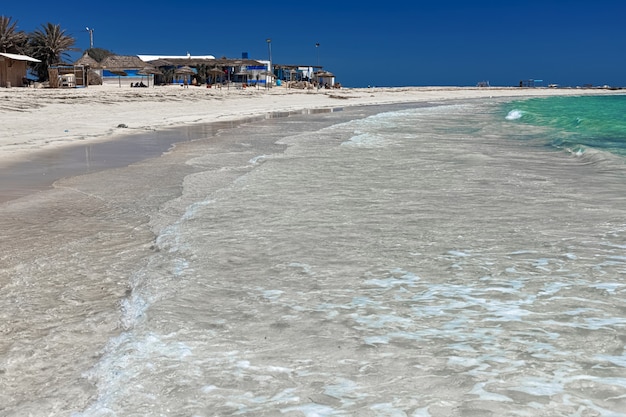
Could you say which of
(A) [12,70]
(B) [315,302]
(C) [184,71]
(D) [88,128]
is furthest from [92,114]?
(C) [184,71]

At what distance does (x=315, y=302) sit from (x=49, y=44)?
172 feet

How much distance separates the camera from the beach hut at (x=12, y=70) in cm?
3825

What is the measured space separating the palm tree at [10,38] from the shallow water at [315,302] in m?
42.9

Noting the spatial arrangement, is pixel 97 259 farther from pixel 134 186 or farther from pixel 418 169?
pixel 418 169

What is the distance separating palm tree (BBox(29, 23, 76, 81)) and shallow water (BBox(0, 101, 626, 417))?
47053 millimetres

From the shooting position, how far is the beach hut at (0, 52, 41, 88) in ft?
125

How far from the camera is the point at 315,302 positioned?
4.02 metres

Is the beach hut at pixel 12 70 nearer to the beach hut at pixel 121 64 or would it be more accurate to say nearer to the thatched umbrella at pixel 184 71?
the beach hut at pixel 121 64

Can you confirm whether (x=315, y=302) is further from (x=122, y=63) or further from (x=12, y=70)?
(x=122, y=63)

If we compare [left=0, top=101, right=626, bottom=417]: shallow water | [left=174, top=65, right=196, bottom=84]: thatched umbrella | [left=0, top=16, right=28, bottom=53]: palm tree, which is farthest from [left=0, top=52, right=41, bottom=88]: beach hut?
[left=0, top=101, right=626, bottom=417]: shallow water

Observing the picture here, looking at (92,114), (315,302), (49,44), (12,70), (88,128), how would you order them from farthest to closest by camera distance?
(49,44), (12,70), (92,114), (88,128), (315,302)

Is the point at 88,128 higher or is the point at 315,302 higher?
the point at 88,128

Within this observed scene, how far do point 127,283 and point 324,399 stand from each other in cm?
222

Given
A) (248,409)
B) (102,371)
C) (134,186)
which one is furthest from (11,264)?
(134,186)
